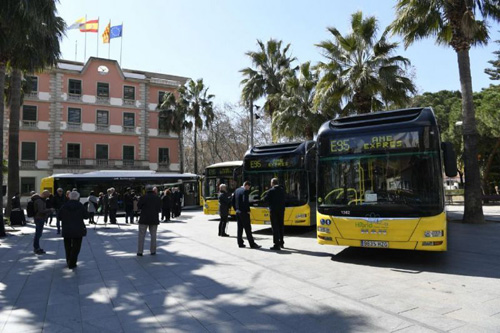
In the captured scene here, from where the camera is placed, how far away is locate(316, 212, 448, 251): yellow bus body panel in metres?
6.62

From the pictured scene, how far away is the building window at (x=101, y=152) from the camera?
121 feet

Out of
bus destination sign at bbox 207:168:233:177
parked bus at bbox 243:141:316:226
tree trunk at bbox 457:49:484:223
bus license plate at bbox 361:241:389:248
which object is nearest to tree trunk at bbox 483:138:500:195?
tree trunk at bbox 457:49:484:223

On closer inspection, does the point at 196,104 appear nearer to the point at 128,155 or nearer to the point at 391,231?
the point at 128,155

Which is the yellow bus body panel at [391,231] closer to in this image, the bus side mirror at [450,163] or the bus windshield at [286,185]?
the bus side mirror at [450,163]

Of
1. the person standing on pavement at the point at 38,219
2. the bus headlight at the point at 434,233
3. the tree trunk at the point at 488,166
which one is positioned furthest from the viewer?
the tree trunk at the point at 488,166

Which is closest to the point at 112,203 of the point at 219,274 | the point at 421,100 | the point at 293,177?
the point at 293,177

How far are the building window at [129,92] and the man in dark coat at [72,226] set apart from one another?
34.2 m

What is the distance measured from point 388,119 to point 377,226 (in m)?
2.21

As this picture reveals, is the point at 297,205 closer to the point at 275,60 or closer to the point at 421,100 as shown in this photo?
the point at 275,60

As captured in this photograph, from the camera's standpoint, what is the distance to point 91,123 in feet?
122

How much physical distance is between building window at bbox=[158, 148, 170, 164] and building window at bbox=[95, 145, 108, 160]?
18.9 feet

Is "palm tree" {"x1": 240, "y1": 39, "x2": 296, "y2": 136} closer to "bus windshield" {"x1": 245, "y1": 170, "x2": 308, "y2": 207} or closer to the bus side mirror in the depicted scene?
"bus windshield" {"x1": 245, "y1": 170, "x2": 308, "y2": 207}

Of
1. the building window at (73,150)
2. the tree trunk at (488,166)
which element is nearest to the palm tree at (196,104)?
the building window at (73,150)

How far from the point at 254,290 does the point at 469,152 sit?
1240cm
